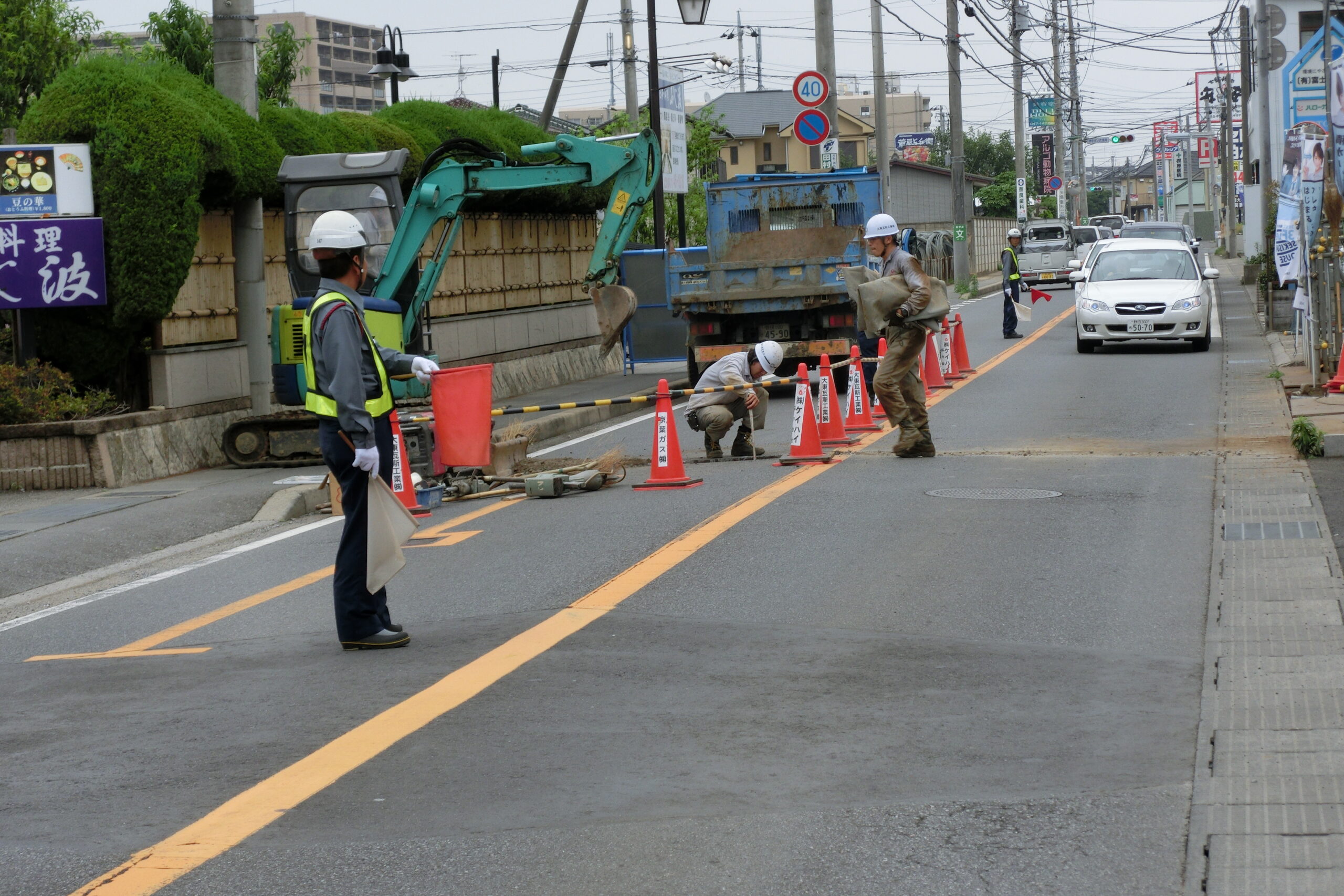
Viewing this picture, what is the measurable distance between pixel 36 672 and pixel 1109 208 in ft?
525

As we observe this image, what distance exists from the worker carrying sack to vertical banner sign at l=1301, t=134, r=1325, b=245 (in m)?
6.21

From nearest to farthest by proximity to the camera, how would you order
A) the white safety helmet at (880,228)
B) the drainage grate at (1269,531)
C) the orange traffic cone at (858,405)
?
1. the drainage grate at (1269,531)
2. the white safety helmet at (880,228)
3. the orange traffic cone at (858,405)

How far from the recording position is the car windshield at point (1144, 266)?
24953mm

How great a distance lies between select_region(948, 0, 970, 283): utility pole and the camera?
42.9 metres

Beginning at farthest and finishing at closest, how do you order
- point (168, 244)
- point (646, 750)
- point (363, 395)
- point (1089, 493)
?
point (168, 244) → point (1089, 493) → point (363, 395) → point (646, 750)

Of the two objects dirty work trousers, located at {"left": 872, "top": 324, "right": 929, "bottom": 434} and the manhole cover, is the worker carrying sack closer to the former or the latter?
dirty work trousers, located at {"left": 872, "top": 324, "right": 929, "bottom": 434}

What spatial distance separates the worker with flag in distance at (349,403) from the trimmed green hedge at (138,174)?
785cm

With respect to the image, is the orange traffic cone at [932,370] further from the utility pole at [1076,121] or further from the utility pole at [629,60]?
the utility pole at [1076,121]

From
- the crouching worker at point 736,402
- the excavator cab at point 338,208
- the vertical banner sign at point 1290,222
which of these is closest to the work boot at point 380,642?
the crouching worker at point 736,402

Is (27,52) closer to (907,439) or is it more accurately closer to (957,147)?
(907,439)

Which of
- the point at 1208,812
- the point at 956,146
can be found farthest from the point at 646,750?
the point at 956,146

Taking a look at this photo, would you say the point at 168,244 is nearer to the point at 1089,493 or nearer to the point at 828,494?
the point at 828,494

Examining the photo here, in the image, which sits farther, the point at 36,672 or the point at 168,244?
the point at 168,244

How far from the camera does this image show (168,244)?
14758mm
